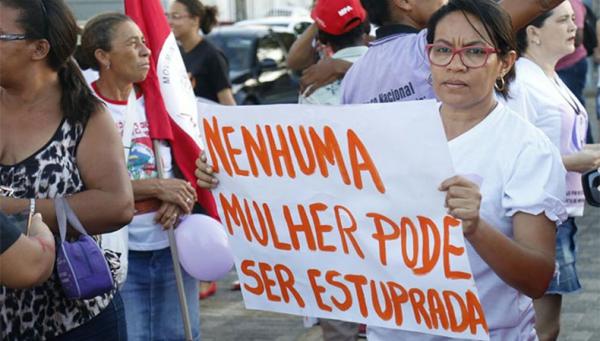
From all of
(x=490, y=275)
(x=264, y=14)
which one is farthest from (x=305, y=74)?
(x=264, y=14)

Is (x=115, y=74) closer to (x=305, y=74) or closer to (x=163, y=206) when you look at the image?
(x=163, y=206)

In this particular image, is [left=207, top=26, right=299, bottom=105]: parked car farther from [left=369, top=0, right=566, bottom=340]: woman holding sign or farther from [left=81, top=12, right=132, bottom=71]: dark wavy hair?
[left=369, top=0, right=566, bottom=340]: woman holding sign

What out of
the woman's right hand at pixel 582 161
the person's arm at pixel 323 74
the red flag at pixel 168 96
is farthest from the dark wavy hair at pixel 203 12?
the woman's right hand at pixel 582 161

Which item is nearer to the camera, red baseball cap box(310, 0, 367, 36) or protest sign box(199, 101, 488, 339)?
protest sign box(199, 101, 488, 339)

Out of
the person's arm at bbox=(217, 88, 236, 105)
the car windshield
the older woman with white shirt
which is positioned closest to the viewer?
the older woman with white shirt

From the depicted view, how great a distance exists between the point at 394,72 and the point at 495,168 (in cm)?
100

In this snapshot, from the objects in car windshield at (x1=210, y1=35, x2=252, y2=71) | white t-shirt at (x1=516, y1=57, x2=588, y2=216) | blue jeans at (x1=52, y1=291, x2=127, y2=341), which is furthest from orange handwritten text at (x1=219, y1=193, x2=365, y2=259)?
car windshield at (x1=210, y1=35, x2=252, y2=71)

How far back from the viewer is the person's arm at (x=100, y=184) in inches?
153

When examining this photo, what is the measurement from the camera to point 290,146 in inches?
152

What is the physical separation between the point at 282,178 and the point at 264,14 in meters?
39.3

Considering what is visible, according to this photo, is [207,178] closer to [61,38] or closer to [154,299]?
[61,38]

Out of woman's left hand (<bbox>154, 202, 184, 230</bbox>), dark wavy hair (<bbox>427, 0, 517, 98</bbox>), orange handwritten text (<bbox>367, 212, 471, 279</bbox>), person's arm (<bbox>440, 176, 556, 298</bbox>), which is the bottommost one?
woman's left hand (<bbox>154, 202, 184, 230</bbox>)

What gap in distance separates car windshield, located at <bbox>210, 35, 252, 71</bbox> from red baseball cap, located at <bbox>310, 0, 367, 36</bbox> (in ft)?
36.1

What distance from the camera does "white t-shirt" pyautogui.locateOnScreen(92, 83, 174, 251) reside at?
5527 mm
